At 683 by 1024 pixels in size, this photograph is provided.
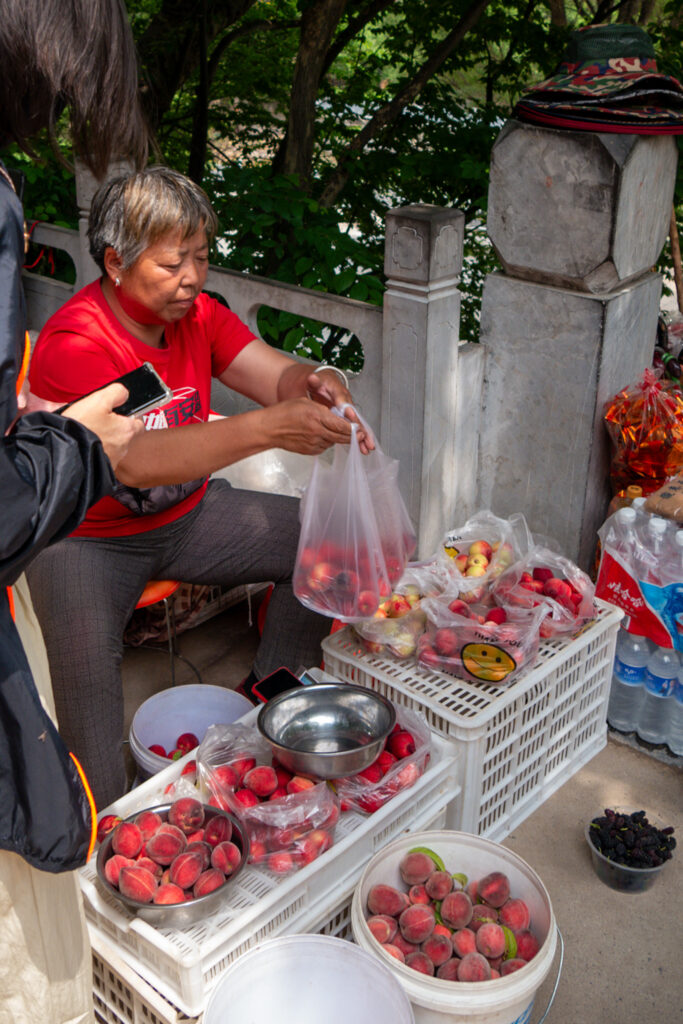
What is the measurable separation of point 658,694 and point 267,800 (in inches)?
58.5

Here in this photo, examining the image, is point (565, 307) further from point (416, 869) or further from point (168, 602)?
point (416, 869)

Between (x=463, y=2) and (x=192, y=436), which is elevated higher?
(x=463, y=2)

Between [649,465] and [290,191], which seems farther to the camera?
[290,191]

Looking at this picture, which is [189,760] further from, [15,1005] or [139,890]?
[15,1005]

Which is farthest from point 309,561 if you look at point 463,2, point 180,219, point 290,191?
point 463,2

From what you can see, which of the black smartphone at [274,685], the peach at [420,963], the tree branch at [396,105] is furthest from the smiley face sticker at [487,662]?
the tree branch at [396,105]

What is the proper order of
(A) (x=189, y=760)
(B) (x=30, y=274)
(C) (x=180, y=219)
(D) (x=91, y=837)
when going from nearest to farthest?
(D) (x=91, y=837), (A) (x=189, y=760), (C) (x=180, y=219), (B) (x=30, y=274)

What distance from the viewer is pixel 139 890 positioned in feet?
6.20

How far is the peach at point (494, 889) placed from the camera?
2109mm

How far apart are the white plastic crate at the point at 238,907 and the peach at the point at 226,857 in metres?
0.06

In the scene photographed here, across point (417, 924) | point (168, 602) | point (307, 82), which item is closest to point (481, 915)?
point (417, 924)

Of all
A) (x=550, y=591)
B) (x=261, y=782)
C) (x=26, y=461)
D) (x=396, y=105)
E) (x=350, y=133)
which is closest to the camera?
(x=26, y=461)

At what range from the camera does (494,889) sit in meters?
2.11

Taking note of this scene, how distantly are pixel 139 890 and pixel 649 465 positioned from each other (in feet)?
7.70
